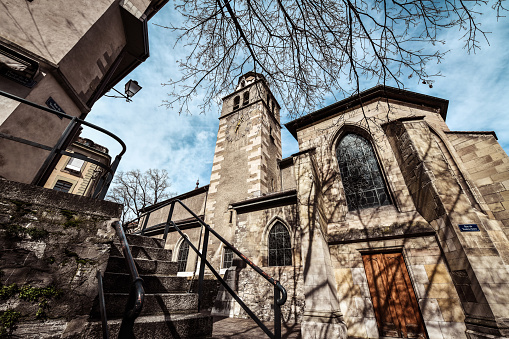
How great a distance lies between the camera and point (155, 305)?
2318 millimetres

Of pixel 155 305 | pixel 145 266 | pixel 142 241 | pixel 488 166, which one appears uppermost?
pixel 488 166

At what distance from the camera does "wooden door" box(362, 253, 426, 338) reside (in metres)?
4.74

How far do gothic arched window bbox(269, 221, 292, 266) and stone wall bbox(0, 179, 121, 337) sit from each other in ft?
21.6

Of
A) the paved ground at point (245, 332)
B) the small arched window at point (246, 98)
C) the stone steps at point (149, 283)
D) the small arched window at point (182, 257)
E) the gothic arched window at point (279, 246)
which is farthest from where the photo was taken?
the small arched window at point (246, 98)

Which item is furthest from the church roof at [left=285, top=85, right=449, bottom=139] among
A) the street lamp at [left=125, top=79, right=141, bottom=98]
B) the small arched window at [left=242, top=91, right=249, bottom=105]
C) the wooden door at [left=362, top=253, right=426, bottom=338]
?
the small arched window at [left=242, top=91, right=249, bottom=105]

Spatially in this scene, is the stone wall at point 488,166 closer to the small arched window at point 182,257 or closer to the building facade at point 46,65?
the building facade at point 46,65

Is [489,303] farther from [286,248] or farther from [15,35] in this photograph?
[15,35]

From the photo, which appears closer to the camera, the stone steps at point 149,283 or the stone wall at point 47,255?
the stone wall at point 47,255

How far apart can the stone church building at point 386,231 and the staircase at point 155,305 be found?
8.27 feet

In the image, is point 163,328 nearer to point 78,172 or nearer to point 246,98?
point 246,98

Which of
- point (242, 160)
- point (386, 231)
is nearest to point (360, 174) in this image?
point (386, 231)

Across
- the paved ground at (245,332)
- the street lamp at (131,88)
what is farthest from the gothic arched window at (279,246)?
the street lamp at (131,88)

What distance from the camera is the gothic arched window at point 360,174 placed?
21.9 feet

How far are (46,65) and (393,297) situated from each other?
9.76 meters
